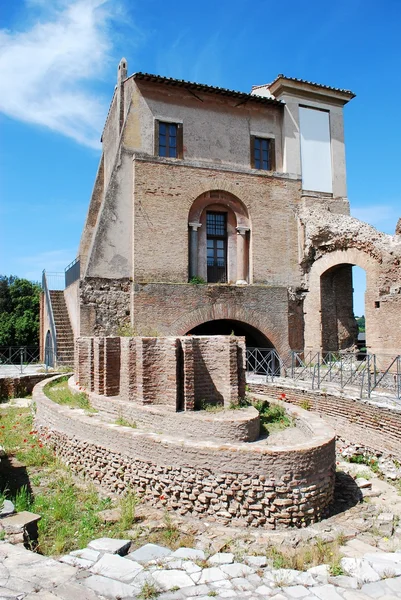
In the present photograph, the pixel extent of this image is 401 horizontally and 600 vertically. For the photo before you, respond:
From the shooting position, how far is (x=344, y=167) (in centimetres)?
1872

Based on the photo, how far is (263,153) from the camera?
698 inches

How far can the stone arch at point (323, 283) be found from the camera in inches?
630

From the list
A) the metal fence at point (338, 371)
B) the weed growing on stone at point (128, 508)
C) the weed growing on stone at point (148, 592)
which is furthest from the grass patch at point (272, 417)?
the weed growing on stone at point (148, 592)

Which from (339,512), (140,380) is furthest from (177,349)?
(339,512)

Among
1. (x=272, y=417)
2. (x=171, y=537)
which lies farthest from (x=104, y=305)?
(x=171, y=537)

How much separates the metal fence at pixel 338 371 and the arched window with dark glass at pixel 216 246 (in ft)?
9.50

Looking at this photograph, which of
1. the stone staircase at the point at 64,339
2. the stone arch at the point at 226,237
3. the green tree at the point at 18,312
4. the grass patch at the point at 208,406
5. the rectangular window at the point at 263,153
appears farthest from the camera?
the green tree at the point at 18,312

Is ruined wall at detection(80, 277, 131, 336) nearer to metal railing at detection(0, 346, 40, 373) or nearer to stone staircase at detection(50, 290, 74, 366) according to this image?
stone staircase at detection(50, 290, 74, 366)

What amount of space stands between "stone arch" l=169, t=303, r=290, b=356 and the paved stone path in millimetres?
10481

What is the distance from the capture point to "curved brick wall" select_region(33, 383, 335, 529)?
602 cm

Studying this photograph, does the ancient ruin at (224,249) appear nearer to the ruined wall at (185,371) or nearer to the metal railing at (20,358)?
the ruined wall at (185,371)

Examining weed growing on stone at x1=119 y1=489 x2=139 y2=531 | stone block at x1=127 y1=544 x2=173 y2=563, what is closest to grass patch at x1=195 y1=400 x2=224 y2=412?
weed growing on stone at x1=119 y1=489 x2=139 y2=531

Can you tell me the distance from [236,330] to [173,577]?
44.1ft

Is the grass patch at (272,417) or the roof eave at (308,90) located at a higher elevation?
the roof eave at (308,90)
